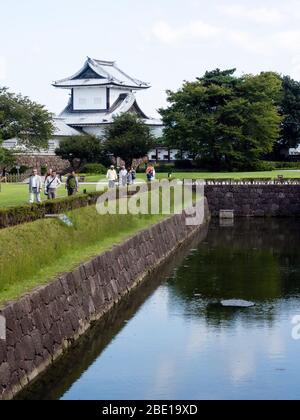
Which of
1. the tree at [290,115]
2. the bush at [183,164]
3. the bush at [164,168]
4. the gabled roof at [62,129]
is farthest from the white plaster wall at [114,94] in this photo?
the tree at [290,115]

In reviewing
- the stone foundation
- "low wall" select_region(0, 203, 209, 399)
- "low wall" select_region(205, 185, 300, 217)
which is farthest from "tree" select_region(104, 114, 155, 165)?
"low wall" select_region(0, 203, 209, 399)

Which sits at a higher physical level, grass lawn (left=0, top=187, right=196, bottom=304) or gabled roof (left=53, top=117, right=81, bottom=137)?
gabled roof (left=53, top=117, right=81, bottom=137)

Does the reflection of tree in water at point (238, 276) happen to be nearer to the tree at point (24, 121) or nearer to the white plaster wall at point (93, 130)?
the tree at point (24, 121)

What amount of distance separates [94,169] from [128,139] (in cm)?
469

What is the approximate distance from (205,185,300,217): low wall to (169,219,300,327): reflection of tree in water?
12.7 metres

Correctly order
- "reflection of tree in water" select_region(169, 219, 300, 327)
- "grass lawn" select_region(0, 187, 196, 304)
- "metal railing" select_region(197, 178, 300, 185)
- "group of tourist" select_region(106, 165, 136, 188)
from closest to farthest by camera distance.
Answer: "grass lawn" select_region(0, 187, 196, 304) → "reflection of tree in water" select_region(169, 219, 300, 327) → "group of tourist" select_region(106, 165, 136, 188) → "metal railing" select_region(197, 178, 300, 185)

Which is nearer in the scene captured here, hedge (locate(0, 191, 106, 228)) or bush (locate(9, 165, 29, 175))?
hedge (locate(0, 191, 106, 228))

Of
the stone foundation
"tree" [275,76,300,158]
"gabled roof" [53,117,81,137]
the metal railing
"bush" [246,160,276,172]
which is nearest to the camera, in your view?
the metal railing

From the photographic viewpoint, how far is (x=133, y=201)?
33.9 metres

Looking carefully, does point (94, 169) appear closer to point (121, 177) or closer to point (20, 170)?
point (20, 170)

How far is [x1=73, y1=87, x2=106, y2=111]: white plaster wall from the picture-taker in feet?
309

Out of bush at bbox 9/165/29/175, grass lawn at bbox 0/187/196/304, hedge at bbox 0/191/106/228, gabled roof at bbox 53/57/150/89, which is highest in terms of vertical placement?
gabled roof at bbox 53/57/150/89

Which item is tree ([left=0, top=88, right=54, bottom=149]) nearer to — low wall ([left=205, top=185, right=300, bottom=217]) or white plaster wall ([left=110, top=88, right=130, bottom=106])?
low wall ([left=205, top=185, right=300, bottom=217])
